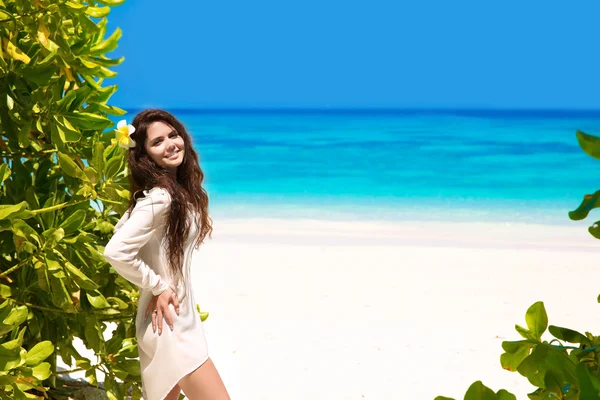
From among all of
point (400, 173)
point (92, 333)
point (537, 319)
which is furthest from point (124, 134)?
point (400, 173)

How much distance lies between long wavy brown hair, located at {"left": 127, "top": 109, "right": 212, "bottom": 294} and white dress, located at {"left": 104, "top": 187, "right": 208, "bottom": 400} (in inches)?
1.1

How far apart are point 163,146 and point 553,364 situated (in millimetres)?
1889

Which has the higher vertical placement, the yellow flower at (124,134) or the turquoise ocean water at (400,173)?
the turquoise ocean water at (400,173)

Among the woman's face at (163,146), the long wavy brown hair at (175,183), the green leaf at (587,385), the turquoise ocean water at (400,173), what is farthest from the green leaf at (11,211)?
the turquoise ocean water at (400,173)

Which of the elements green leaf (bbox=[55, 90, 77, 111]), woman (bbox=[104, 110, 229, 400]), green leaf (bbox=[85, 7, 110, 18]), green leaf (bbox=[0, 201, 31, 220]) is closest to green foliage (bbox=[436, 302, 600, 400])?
green leaf (bbox=[0, 201, 31, 220])

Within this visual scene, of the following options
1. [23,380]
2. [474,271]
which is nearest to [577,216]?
[23,380]

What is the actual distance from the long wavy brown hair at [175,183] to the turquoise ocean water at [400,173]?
257 inches

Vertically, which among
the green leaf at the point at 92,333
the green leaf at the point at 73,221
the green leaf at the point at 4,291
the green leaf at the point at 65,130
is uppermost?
the green leaf at the point at 65,130

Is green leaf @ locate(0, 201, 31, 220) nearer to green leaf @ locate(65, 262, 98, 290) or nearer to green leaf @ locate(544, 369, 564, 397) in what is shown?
green leaf @ locate(65, 262, 98, 290)

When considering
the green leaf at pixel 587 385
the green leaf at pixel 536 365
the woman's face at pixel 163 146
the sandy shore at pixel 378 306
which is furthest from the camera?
the sandy shore at pixel 378 306

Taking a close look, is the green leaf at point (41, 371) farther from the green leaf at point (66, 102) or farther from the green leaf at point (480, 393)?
the green leaf at point (480, 393)

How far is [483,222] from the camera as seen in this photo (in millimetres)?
12852

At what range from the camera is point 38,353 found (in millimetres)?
2135

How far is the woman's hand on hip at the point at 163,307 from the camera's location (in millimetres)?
2457
